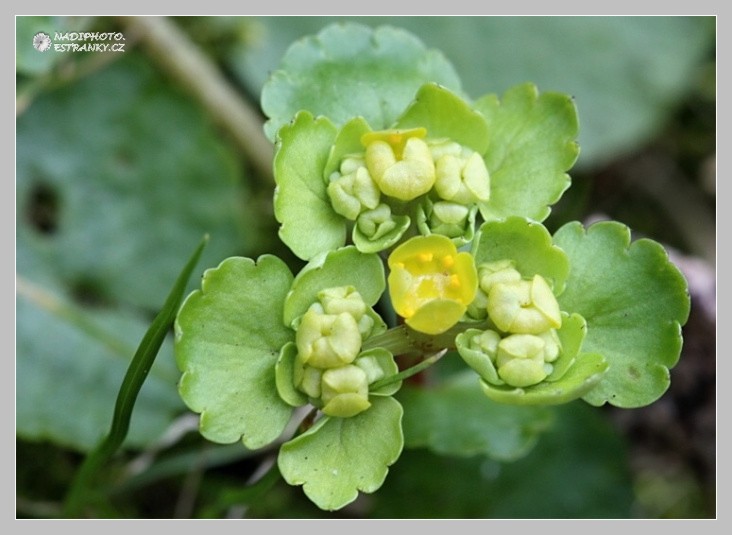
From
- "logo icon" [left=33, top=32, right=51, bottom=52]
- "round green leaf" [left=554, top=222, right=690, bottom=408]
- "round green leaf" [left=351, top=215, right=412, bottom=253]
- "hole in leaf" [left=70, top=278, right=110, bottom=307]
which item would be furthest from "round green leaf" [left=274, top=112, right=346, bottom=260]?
Answer: "hole in leaf" [left=70, top=278, right=110, bottom=307]

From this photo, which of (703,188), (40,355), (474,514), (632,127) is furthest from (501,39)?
(40,355)

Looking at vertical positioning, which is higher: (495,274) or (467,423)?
(495,274)

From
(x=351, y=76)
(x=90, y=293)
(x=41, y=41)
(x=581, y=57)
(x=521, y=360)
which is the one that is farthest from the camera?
(x=581, y=57)

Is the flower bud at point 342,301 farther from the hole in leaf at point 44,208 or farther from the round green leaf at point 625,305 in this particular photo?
the hole in leaf at point 44,208

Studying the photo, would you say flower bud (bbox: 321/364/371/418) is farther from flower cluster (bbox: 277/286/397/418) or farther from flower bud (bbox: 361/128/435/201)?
flower bud (bbox: 361/128/435/201)

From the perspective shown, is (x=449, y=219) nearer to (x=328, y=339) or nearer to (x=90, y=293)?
(x=328, y=339)

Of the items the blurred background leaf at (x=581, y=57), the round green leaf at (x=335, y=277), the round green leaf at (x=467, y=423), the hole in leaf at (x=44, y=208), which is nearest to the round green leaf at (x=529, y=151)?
the round green leaf at (x=335, y=277)

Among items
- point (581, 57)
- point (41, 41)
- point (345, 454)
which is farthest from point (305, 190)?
point (581, 57)
